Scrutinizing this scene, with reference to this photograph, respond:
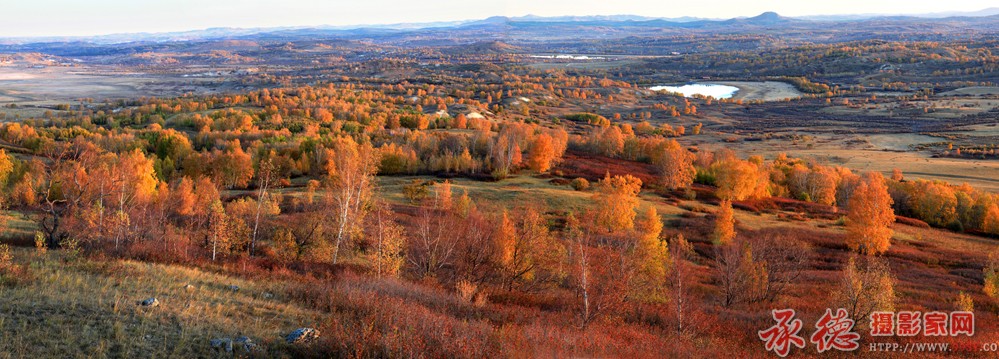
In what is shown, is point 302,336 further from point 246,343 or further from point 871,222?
point 871,222

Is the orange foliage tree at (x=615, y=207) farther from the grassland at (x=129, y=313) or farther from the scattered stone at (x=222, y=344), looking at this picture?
the scattered stone at (x=222, y=344)

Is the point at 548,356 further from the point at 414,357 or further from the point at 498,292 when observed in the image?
the point at 498,292

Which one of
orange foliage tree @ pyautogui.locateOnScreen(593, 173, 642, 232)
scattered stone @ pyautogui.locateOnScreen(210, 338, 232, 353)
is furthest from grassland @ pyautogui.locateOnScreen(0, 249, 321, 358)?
orange foliage tree @ pyautogui.locateOnScreen(593, 173, 642, 232)

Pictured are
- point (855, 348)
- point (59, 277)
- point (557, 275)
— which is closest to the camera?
point (59, 277)

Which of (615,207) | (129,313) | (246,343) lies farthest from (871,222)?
(129,313)

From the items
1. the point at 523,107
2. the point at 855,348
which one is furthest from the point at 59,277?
the point at 523,107
